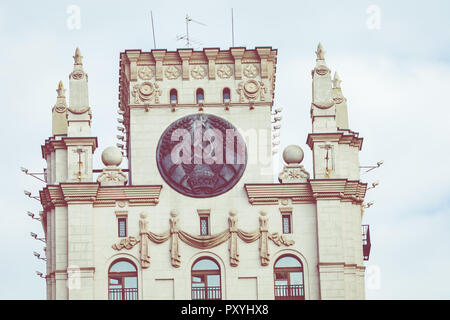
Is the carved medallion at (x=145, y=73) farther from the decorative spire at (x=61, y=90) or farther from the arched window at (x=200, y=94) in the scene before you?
the decorative spire at (x=61, y=90)

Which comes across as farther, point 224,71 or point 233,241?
point 224,71

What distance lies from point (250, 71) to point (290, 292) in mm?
10658

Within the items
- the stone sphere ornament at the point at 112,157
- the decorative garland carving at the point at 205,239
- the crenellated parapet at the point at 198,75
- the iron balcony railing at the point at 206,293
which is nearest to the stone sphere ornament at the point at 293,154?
the crenellated parapet at the point at 198,75

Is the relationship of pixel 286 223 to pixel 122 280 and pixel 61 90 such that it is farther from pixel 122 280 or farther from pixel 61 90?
pixel 61 90

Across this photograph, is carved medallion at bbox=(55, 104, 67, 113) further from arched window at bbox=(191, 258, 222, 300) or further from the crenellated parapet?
arched window at bbox=(191, 258, 222, 300)

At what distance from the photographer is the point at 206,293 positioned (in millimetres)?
76500

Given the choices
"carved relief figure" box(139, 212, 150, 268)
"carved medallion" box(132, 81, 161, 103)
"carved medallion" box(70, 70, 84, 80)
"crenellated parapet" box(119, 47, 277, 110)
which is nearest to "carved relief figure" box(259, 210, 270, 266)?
"carved relief figure" box(139, 212, 150, 268)

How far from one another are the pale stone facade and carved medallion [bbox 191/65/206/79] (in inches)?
1.8

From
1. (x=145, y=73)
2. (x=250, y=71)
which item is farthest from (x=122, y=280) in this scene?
(x=250, y=71)

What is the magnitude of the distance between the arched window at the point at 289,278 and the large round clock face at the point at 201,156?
13.9ft

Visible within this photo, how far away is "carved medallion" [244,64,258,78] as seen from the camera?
80125 millimetres

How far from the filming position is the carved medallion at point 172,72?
80125 mm

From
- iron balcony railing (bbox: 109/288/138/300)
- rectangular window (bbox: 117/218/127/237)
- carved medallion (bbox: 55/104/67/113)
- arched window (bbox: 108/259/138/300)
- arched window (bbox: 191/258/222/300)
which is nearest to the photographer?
iron balcony railing (bbox: 109/288/138/300)
